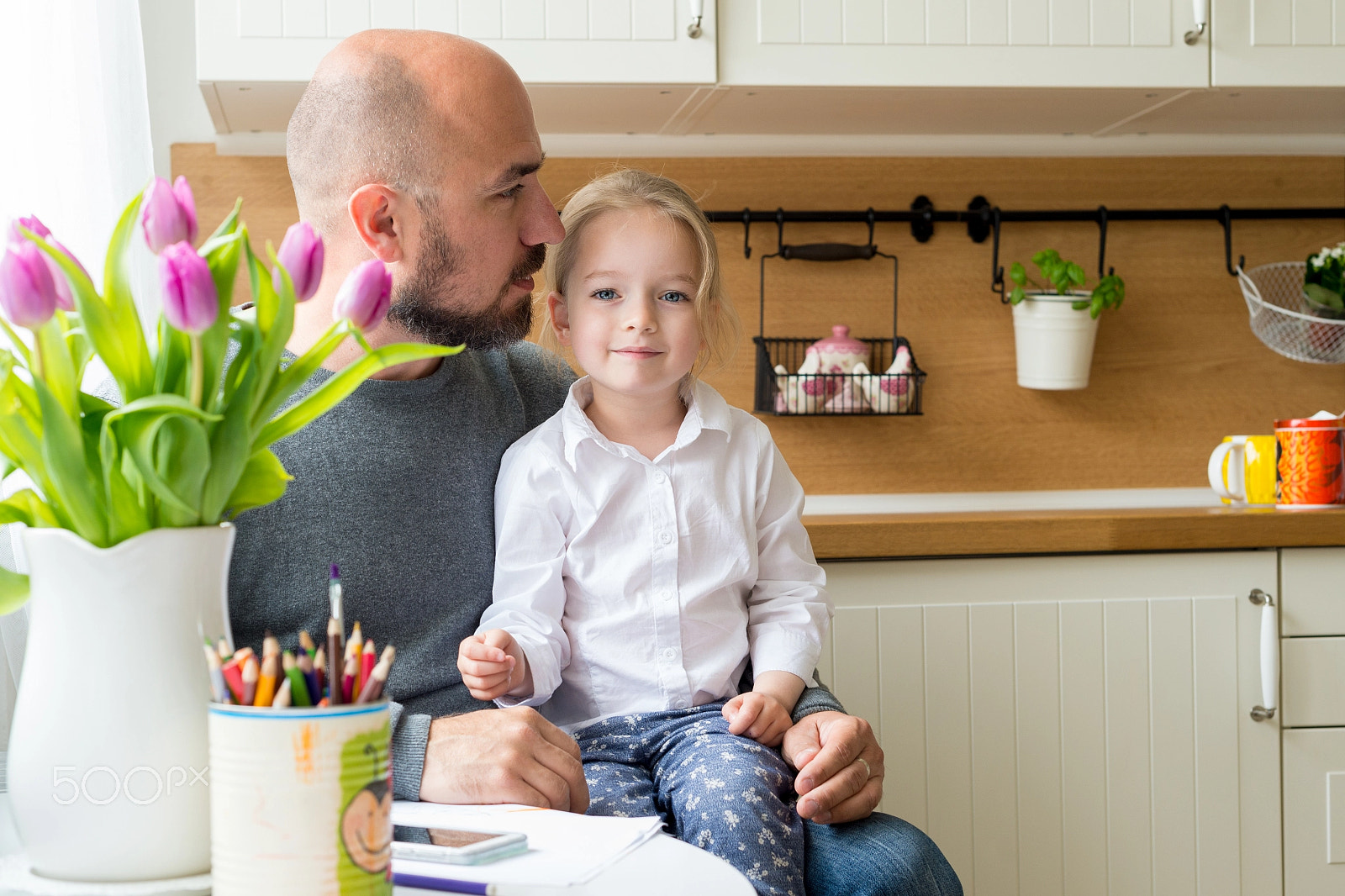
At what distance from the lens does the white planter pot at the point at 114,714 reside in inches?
23.5

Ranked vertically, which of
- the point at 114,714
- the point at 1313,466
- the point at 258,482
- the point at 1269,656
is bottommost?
the point at 1269,656

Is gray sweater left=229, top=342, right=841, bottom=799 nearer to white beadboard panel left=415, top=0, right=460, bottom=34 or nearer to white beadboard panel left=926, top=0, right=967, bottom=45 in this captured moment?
white beadboard panel left=415, top=0, right=460, bottom=34

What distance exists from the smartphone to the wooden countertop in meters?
1.08

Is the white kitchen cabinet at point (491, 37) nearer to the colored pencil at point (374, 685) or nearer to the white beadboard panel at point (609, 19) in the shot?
the white beadboard panel at point (609, 19)

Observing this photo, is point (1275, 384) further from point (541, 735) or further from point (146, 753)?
point (146, 753)

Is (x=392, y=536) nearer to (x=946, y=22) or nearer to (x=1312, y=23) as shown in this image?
(x=946, y=22)

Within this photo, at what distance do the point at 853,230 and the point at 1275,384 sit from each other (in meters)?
0.90

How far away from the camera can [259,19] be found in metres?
1.75

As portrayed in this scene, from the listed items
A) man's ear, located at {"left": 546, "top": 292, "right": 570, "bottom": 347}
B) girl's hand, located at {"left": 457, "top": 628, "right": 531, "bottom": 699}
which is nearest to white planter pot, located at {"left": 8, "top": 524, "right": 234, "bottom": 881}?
girl's hand, located at {"left": 457, "top": 628, "right": 531, "bottom": 699}

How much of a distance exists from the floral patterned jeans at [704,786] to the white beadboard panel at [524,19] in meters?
1.09

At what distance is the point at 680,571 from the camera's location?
124 cm

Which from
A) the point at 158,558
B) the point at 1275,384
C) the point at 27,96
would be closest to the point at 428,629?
the point at 158,558

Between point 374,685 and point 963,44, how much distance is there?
1644 millimetres

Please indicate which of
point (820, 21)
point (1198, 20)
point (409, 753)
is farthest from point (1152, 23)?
point (409, 753)
